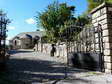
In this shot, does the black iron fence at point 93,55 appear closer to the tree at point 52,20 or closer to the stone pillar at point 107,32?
the stone pillar at point 107,32

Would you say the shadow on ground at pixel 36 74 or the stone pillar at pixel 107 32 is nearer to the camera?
the shadow on ground at pixel 36 74

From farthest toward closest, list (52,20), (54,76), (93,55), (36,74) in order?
(52,20) → (93,55) → (36,74) → (54,76)

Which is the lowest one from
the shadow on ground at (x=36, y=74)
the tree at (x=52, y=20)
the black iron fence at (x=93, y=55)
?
the shadow on ground at (x=36, y=74)

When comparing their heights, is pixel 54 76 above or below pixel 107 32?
below

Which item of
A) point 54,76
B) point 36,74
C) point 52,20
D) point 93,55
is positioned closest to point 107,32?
point 93,55

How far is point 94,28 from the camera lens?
6.71m

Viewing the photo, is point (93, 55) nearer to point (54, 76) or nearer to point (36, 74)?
point (54, 76)

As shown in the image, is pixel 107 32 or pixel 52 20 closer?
pixel 107 32

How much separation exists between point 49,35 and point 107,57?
661 inches

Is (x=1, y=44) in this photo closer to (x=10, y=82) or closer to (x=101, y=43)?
(x=10, y=82)

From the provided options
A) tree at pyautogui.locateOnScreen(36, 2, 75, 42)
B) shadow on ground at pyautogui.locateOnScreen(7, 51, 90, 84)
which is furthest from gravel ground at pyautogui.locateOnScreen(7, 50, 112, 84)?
tree at pyautogui.locateOnScreen(36, 2, 75, 42)

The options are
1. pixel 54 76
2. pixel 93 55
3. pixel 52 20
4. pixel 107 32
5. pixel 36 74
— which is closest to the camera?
pixel 54 76

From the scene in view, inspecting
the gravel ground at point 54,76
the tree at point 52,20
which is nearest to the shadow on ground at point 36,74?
the gravel ground at point 54,76

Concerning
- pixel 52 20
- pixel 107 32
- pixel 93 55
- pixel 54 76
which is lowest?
pixel 54 76
